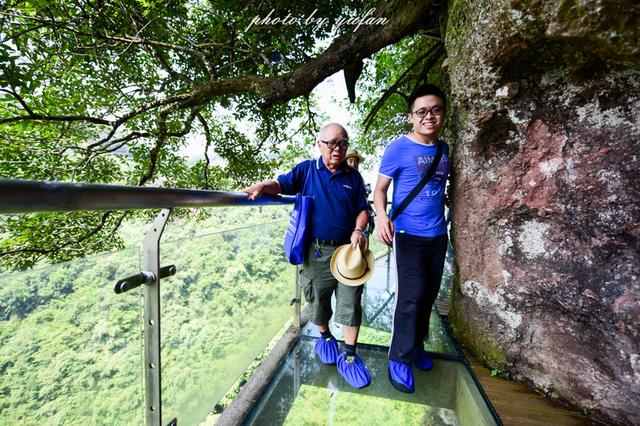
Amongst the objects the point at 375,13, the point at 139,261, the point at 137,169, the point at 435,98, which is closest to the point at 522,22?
the point at 435,98

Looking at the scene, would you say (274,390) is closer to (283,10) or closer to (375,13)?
(375,13)

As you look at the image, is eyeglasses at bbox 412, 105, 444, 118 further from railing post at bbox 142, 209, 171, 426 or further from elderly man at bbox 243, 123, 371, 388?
railing post at bbox 142, 209, 171, 426

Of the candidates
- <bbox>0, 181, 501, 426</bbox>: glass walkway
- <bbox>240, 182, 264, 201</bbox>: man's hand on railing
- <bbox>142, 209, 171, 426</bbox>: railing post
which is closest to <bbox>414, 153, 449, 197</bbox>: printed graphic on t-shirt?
<bbox>240, 182, 264, 201</bbox>: man's hand on railing

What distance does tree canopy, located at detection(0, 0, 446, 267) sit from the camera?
3.28m

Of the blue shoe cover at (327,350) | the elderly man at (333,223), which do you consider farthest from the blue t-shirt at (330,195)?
the blue shoe cover at (327,350)

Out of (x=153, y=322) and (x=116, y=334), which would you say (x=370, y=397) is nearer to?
(x=153, y=322)

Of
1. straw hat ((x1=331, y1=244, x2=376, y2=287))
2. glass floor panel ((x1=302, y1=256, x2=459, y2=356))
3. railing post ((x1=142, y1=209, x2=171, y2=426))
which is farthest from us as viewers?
glass floor panel ((x1=302, y1=256, x2=459, y2=356))

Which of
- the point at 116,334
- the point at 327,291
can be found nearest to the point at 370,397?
the point at 327,291

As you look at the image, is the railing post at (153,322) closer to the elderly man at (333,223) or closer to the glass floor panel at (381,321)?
the elderly man at (333,223)

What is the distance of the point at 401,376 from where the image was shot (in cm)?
201

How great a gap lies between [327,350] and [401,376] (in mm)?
550

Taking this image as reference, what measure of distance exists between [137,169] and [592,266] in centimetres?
757

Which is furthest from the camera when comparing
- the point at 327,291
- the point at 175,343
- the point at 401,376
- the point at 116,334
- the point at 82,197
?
the point at 327,291

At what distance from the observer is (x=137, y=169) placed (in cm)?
659
